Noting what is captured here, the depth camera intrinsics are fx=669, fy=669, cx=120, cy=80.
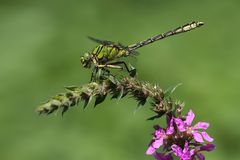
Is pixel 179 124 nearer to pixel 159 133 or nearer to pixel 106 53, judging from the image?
pixel 159 133

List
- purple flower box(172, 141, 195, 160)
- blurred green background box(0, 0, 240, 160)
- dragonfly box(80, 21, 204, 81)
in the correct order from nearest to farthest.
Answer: purple flower box(172, 141, 195, 160), dragonfly box(80, 21, 204, 81), blurred green background box(0, 0, 240, 160)

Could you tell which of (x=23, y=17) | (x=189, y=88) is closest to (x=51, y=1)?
(x=23, y=17)

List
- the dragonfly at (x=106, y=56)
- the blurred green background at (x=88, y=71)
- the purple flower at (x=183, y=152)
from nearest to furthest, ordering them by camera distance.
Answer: the purple flower at (x=183, y=152)
the dragonfly at (x=106, y=56)
the blurred green background at (x=88, y=71)

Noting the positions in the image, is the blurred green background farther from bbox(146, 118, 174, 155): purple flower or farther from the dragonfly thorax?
bbox(146, 118, 174, 155): purple flower

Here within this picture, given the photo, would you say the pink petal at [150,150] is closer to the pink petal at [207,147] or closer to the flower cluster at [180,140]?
the flower cluster at [180,140]

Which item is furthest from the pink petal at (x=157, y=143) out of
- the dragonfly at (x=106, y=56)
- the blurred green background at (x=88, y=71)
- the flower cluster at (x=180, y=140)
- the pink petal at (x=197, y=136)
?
the blurred green background at (x=88, y=71)

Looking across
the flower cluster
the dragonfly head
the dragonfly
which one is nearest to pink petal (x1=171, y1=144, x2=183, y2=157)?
the flower cluster
